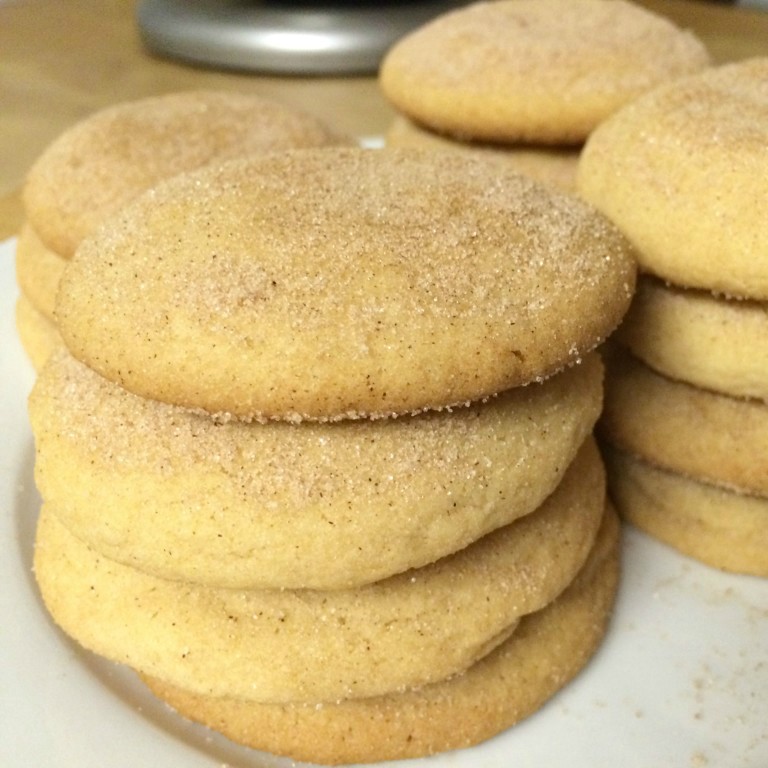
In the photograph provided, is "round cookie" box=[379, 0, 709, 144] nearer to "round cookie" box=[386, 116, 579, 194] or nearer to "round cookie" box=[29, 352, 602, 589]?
"round cookie" box=[386, 116, 579, 194]

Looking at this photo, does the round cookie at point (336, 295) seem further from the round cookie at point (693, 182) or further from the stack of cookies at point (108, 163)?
the stack of cookies at point (108, 163)

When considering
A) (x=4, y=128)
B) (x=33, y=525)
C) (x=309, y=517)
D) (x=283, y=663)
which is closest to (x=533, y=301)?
(x=309, y=517)

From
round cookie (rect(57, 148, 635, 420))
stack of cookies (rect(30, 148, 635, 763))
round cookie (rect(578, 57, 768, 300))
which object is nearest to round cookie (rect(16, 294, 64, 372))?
stack of cookies (rect(30, 148, 635, 763))

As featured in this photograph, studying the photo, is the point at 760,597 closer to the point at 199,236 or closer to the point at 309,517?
the point at 309,517

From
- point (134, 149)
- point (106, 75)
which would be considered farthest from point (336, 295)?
point (106, 75)

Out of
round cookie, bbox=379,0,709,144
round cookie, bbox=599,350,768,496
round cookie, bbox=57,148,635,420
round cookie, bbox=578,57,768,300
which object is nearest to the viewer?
round cookie, bbox=57,148,635,420

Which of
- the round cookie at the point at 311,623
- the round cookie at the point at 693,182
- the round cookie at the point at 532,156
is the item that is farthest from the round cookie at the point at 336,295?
the round cookie at the point at 532,156

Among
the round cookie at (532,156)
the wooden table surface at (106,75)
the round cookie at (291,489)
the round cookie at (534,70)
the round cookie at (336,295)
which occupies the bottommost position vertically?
the wooden table surface at (106,75)
